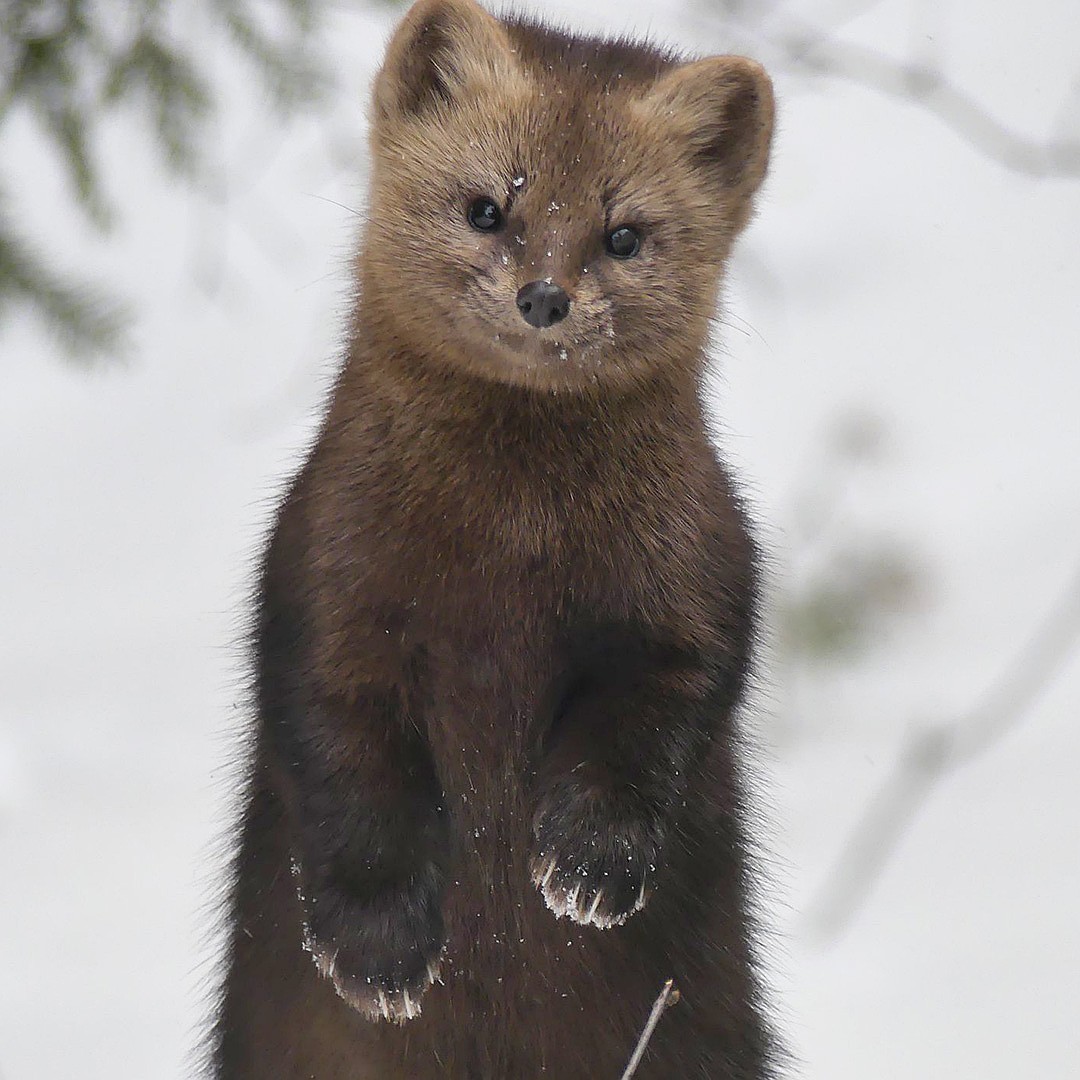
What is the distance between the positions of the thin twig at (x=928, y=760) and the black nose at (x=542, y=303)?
3.79m

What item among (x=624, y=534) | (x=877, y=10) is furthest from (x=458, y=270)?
(x=877, y=10)

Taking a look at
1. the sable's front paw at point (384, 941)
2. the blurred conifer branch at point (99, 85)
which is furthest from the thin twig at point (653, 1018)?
the blurred conifer branch at point (99, 85)

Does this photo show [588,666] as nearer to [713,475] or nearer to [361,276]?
[713,475]

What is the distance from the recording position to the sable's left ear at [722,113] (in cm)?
336

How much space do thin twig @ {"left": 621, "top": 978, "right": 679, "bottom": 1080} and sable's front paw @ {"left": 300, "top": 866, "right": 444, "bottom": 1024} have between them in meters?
0.36

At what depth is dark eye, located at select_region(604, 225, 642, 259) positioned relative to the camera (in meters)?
3.24

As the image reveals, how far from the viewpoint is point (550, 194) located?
3178 mm

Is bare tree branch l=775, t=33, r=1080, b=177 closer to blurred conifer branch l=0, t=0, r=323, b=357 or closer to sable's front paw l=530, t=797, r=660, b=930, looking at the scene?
blurred conifer branch l=0, t=0, r=323, b=357

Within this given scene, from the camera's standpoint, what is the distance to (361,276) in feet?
11.5

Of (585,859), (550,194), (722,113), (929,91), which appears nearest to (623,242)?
(550,194)

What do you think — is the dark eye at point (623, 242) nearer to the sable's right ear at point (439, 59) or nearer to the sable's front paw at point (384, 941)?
the sable's right ear at point (439, 59)

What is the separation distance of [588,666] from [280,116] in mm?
2333

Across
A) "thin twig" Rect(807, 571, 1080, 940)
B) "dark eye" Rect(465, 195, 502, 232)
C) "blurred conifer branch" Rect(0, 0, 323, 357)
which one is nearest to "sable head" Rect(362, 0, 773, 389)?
"dark eye" Rect(465, 195, 502, 232)

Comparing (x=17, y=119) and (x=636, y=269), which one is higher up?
(x=636, y=269)
